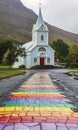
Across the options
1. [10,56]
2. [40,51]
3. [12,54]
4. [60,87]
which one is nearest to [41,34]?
[40,51]

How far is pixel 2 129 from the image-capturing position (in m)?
7.59

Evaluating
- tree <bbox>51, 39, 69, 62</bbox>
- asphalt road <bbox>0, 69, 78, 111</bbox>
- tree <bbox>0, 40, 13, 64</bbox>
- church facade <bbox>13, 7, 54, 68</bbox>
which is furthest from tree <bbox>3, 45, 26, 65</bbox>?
asphalt road <bbox>0, 69, 78, 111</bbox>

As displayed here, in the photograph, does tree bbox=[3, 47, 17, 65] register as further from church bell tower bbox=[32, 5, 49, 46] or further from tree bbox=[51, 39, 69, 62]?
tree bbox=[51, 39, 69, 62]

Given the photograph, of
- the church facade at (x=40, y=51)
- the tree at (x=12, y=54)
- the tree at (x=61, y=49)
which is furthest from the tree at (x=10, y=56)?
the tree at (x=61, y=49)

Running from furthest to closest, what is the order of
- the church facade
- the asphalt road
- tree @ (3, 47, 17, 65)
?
the church facade, tree @ (3, 47, 17, 65), the asphalt road

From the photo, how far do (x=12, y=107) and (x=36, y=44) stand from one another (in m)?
82.3

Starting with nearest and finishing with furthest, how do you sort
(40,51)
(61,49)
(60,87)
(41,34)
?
(60,87)
(40,51)
(41,34)
(61,49)

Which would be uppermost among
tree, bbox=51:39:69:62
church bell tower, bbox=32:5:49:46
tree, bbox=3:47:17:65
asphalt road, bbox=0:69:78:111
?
church bell tower, bbox=32:5:49:46

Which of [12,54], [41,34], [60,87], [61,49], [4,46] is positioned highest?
[41,34]

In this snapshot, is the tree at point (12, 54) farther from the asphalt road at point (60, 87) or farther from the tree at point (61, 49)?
the asphalt road at point (60, 87)

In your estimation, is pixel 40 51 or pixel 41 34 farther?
pixel 41 34

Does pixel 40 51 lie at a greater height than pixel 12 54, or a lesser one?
greater

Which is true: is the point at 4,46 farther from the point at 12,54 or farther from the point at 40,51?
the point at 12,54

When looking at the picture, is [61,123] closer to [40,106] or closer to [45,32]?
[40,106]
